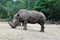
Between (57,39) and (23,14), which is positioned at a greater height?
(23,14)

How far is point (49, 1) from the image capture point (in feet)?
118

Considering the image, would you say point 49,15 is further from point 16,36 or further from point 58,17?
point 16,36

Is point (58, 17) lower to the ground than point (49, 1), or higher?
lower

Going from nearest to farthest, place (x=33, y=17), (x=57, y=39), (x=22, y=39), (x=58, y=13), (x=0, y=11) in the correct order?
1. (x=22, y=39)
2. (x=57, y=39)
3. (x=33, y=17)
4. (x=58, y=13)
5. (x=0, y=11)

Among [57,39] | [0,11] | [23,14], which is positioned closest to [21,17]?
[23,14]

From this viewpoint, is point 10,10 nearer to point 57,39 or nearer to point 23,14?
point 23,14

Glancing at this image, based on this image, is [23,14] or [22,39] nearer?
[22,39]

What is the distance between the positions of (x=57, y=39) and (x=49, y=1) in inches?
867

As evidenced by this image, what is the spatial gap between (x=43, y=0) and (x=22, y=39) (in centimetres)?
2457

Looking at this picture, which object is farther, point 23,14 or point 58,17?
point 58,17

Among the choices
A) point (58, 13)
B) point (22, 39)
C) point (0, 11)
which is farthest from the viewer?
Result: point (0, 11)

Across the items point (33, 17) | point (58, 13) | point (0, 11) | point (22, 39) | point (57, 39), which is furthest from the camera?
point (0, 11)

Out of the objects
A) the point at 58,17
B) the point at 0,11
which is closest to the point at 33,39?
the point at 58,17

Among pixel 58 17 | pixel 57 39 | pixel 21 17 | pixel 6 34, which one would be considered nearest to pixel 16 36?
pixel 6 34
